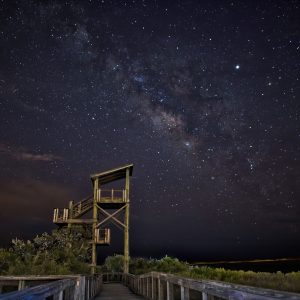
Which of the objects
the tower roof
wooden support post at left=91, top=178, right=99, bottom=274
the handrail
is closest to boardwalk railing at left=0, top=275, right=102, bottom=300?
the handrail

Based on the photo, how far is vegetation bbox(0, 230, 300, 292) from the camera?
29.6 ft

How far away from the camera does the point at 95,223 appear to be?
33.2 meters

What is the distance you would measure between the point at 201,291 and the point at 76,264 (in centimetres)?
1691

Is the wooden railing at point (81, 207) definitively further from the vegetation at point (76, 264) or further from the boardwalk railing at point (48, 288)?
the boardwalk railing at point (48, 288)

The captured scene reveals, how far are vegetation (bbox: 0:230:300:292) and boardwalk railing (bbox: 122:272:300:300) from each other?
1.42 metres

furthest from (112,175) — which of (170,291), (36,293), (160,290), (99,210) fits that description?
→ (36,293)

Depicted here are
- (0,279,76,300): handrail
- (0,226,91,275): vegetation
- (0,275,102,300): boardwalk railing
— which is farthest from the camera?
(0,226,91,275): vegetation

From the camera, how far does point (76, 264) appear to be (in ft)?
70.7

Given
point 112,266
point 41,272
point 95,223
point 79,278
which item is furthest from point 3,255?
point 112,266

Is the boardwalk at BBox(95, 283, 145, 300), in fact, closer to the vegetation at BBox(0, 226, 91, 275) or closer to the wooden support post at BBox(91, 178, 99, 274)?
the vegetation at BBox(0, 226, 91, 275)

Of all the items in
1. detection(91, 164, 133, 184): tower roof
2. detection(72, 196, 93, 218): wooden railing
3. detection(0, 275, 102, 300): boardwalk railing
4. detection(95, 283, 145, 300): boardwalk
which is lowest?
Result: detection(95, 283, 145, 300): boardwalk

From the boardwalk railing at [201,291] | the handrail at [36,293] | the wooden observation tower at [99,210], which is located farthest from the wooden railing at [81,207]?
the handrail at [36,293]

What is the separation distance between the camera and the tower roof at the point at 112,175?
113 ft

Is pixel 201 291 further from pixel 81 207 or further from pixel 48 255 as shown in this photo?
pixel 81 207
